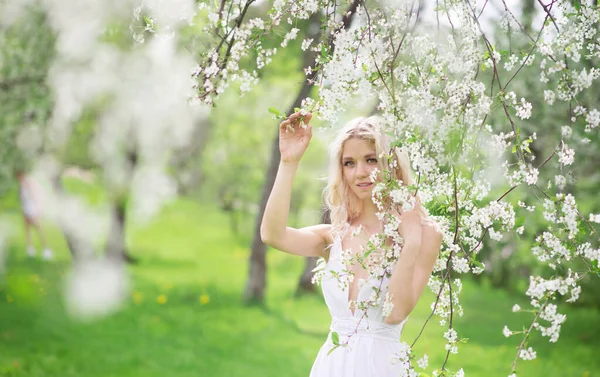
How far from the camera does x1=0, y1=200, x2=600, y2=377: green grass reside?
6.66 meters

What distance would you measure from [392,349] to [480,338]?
6.14 metres

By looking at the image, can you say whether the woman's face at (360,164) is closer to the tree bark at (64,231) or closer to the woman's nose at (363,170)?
the woman's nose at (363,170)

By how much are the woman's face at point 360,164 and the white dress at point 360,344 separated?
0.92ft

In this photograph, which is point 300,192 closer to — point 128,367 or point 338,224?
point 128,367

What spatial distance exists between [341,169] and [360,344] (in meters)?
0.71

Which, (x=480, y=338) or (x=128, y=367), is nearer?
(x=128, y=367)

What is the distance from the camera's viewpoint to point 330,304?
8.55ft

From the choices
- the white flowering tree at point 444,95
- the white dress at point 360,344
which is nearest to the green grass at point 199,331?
the white dress at point 360,344

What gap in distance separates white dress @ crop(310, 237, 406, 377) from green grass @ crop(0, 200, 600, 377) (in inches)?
163

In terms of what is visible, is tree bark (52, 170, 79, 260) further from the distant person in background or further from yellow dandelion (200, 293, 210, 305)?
yellow dandelion (200, 293, 210, 305)

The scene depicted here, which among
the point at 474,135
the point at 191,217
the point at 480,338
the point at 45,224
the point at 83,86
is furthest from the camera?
the point at 191,217

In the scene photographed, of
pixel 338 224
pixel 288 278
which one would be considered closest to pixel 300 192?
pixel 288 278

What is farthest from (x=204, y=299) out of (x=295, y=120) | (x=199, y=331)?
(x=295, y=120)

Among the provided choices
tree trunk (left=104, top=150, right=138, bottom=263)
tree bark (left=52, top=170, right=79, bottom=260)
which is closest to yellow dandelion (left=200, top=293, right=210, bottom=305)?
tree trunk (left=104, top=150, right=138, bottom=263)
